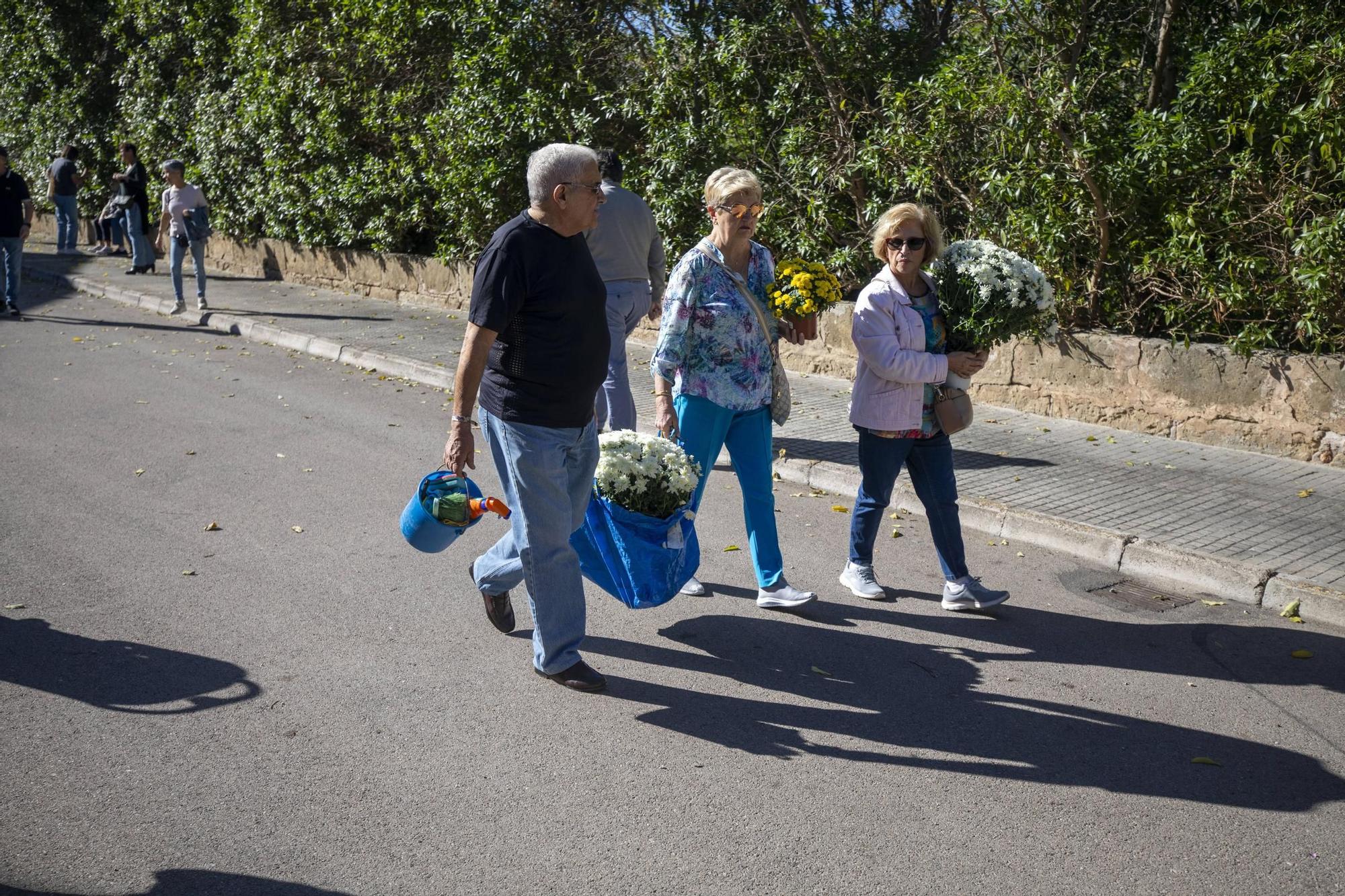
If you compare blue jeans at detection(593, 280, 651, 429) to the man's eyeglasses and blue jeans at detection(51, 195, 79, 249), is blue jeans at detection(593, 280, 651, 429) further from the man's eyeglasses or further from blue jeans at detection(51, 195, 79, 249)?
blue jeans at detection(51, 195, 79, 249)

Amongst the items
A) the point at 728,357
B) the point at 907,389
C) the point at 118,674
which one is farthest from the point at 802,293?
the point at 118,674

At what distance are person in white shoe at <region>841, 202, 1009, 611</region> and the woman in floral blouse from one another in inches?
15.2

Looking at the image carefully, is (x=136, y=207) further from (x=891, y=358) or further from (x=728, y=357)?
(x=891, y=358)

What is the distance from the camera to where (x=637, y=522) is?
4.43 meters

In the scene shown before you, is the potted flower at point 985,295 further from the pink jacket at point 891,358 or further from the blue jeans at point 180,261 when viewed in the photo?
the blue jeans at point 180,261

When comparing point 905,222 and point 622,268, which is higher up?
point 905,222

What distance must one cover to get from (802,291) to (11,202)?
1274cm

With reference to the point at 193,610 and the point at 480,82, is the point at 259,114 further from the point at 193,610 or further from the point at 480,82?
the point at 193,610

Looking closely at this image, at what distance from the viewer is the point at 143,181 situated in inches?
802

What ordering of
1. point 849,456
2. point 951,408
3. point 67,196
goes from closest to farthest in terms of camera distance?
point 951,408 < point 849,456 < point 67,196

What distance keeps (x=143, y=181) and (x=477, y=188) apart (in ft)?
31.0

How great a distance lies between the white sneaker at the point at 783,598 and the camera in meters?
5.08

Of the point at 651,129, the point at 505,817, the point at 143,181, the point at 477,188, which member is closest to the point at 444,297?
the point at 477,188

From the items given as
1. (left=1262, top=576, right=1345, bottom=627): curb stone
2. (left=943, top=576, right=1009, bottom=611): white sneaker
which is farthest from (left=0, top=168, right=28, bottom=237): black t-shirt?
(left=1262, top=576, right=1345, bottom=627): curb stone
